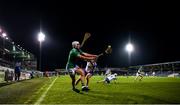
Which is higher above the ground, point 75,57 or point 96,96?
point 75,57

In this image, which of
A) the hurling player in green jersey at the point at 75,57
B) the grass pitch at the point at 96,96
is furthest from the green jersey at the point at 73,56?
the grass pitch at the point at 96,96

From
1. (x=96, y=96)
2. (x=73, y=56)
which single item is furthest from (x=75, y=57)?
(x=96, y=96)

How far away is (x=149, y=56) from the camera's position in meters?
100

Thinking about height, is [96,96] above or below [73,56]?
below

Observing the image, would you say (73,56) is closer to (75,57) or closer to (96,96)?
(75,57)

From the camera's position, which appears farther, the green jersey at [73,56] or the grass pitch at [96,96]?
the green jersey at [73,56]

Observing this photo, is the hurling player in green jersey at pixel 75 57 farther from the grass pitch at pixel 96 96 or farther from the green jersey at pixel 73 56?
the grass pitch at pixel 96 96

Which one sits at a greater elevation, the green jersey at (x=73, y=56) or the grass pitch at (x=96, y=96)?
the green jersey at (x=73, y=56)

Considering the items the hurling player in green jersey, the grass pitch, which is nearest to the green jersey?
the hurling player in green jersey

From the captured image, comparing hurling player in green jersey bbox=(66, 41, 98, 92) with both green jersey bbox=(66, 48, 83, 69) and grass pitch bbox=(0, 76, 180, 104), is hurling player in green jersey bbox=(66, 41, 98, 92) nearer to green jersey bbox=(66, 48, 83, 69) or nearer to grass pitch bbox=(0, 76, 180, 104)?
green jersey bbox=(66, 48, 83, 69)

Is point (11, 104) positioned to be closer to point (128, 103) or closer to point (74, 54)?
point (128, 103)

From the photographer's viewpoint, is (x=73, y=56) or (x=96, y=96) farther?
(x=73, y=56)

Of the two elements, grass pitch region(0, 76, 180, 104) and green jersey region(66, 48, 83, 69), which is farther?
green jersey region(66, 48, 83, 69)

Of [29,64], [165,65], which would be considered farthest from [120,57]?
[165,65]
